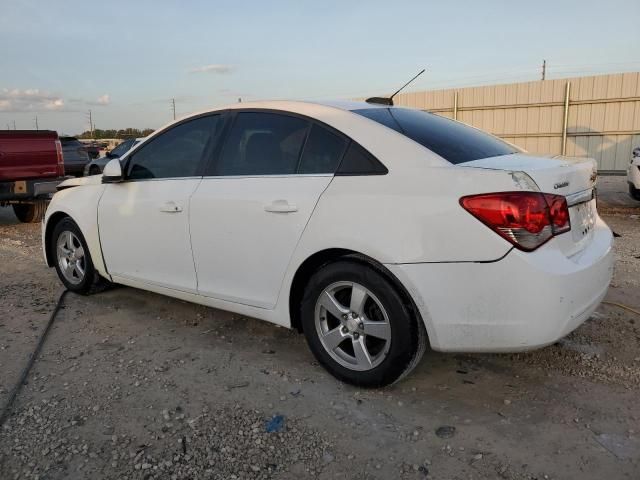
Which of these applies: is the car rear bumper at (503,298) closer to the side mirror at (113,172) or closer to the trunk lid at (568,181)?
the trunk lid at (568,181)

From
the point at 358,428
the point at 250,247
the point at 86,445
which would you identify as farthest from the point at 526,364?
the point at 86,445

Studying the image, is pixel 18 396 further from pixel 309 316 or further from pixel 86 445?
pixel 309 316

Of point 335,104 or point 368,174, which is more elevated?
point 335,104

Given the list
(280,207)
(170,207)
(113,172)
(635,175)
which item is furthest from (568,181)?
(635,175)

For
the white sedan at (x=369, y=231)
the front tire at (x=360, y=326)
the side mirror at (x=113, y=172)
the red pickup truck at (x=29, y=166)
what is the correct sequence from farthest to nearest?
the red pickup truck at (x=29, y=166)
the side mirror at (x=113, y=172)
the front tire at (x=360, y=326)
the white sedan at (x=369, y=231)

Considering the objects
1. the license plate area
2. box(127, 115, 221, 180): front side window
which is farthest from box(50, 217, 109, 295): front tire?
the license plate area

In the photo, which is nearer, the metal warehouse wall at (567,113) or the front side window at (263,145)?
the front side window at (263,145)

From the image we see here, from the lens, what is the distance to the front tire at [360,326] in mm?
2801

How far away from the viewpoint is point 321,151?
3.14m

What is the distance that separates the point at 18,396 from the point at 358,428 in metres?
1.93

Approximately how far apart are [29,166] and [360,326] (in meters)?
7.94

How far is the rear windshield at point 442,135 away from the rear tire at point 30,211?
27.5ft

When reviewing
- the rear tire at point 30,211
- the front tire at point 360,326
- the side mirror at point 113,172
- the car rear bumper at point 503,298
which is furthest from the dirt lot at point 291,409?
the rear tire at point 30,211

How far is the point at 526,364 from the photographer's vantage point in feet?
10.9
